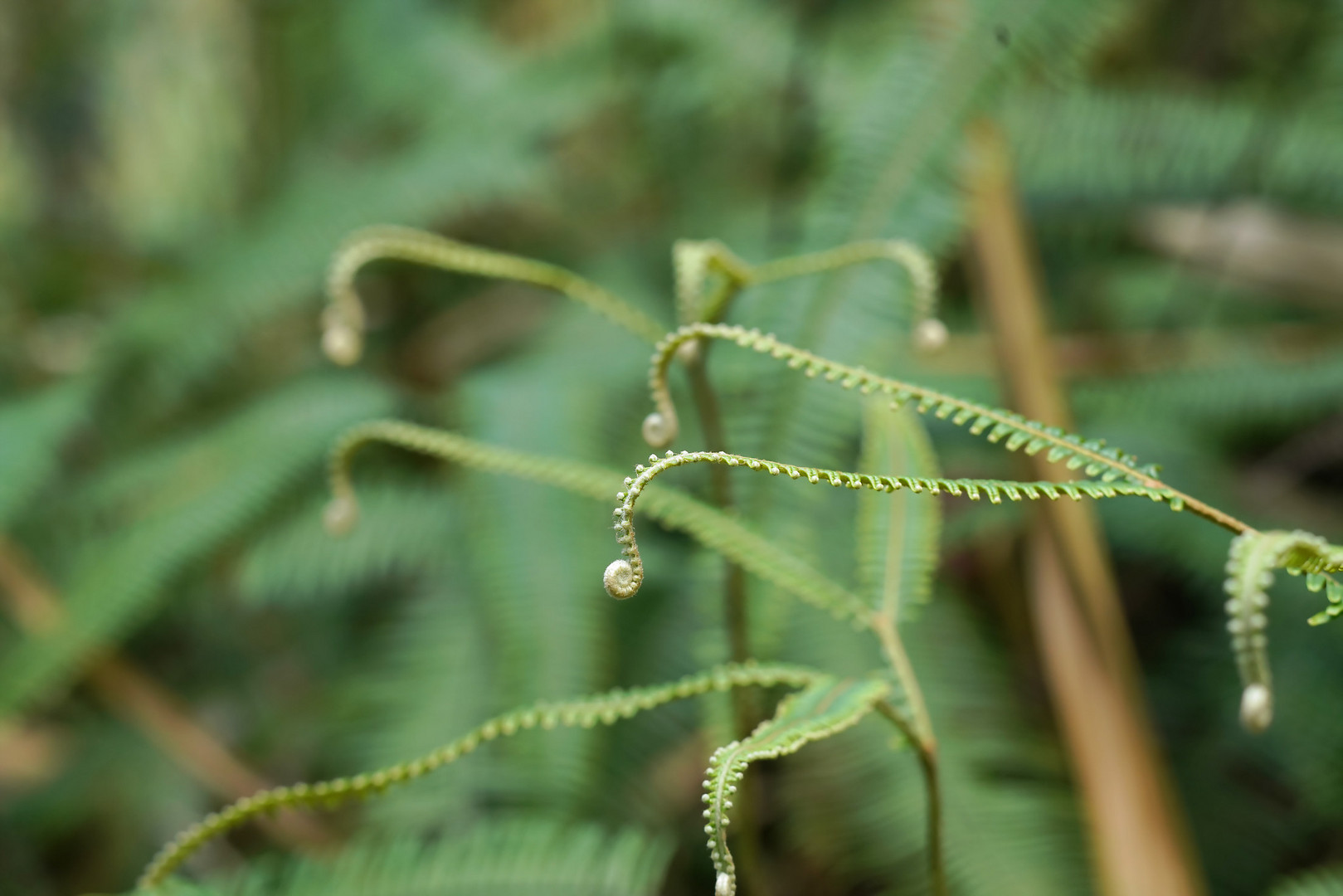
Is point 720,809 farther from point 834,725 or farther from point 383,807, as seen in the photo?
point 383,807

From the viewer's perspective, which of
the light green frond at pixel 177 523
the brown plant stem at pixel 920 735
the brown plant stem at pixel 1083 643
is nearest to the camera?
the brown plant stem at pixel 920 735

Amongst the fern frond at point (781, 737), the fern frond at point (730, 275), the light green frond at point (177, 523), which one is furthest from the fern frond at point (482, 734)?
the light green frond at point (177, 523)

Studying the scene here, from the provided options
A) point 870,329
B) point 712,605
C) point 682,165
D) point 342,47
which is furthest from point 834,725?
point 342,47

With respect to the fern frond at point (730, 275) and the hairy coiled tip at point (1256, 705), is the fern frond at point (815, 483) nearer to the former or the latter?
the hairy coiled tip at point (1256, 705)

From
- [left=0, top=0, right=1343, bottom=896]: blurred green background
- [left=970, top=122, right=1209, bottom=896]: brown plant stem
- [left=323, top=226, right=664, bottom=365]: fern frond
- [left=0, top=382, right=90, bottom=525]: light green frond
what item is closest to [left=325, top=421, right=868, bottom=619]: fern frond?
[left=323, top=226, right=664, bottom=365]: fern frond

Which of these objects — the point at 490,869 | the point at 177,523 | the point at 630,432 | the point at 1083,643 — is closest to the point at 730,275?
the point at 490,869

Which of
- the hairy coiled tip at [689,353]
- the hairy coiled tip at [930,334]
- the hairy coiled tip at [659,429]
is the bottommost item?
the hairy coiled tip at [659,429]

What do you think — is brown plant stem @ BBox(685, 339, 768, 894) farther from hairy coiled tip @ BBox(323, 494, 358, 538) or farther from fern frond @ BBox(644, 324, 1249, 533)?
hairy coiled tip @ BBox(323, 494, 358, 538)
